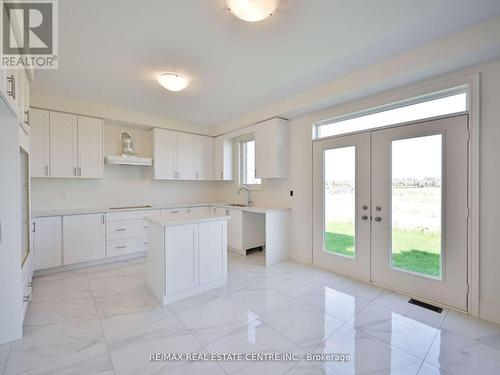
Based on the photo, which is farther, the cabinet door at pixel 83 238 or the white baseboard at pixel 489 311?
the cabinet door at pixel 83 238

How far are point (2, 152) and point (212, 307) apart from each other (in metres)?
2.40

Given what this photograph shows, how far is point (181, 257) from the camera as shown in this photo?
265 cm

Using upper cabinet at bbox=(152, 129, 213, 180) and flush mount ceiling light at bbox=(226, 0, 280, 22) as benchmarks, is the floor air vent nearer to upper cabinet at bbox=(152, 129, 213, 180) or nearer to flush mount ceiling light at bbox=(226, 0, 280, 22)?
flush mount ceiling light at bbox=(226, 0, 280, 22)

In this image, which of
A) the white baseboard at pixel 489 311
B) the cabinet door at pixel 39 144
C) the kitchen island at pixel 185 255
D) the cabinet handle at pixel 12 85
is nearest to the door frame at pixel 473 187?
the white baseboard at pixel 489 311

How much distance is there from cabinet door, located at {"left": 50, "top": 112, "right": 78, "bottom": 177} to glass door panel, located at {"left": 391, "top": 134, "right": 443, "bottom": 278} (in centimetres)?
480

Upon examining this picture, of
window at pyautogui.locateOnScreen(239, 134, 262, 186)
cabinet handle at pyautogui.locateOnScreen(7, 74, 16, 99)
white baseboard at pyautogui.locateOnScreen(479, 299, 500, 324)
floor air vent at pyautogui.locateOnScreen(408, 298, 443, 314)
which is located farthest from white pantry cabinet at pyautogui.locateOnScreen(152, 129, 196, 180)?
white baseboard at pyautogui.locateOnScreen(479, 299, 500, 324)

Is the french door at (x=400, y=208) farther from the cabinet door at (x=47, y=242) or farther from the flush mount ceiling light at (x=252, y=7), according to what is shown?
the cabinet door at (x=47, y=242)

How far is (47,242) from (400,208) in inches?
191

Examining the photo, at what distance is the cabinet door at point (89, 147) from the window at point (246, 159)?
2.78 m

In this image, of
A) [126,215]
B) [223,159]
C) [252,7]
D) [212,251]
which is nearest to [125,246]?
[126,215]

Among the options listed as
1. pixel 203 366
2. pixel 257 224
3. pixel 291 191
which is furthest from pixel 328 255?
pixel 203 366

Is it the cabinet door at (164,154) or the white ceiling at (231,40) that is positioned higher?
the white ceiling at (231,40)

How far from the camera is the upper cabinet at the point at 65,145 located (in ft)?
11.5

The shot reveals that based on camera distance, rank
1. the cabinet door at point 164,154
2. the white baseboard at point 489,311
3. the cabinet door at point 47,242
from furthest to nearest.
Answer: the cabinet door at point 164,154
the cabinet door at point 47,242
the white baseboard at point 489,311
